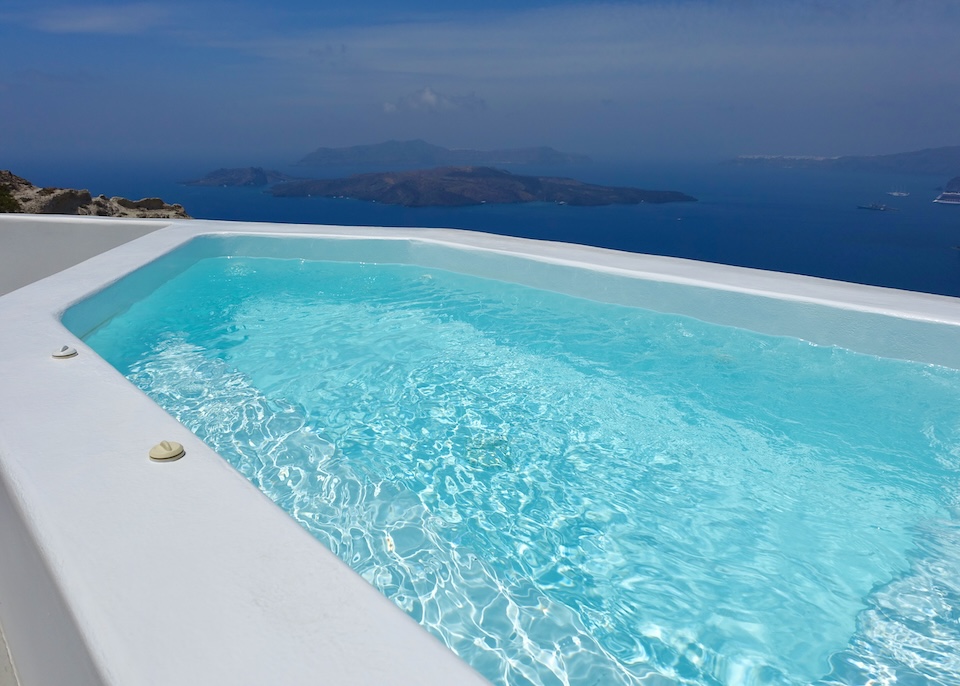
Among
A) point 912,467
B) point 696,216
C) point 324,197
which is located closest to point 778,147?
point 696,216

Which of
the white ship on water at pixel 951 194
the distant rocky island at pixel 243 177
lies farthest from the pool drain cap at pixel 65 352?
the distant rocky island at pixel 243 177

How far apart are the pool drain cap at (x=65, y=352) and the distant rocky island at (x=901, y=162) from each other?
74.3ft

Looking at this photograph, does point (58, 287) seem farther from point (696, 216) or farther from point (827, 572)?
point (696, 216)

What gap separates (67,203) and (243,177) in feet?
53.4

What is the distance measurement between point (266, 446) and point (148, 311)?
1.61 meters

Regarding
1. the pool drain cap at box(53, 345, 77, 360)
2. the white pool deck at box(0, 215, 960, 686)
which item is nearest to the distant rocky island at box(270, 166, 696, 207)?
the pool drain cap at box(53, 345, 77, 360)

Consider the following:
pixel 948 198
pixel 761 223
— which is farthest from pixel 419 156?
pixel 948 198

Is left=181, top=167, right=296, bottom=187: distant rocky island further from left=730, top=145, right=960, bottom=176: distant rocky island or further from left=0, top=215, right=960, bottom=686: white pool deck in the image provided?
left=0, top=215, right=960, bottom=686: white pool deck

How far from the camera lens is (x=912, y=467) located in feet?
6.51

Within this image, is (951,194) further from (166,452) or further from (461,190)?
(166,452)

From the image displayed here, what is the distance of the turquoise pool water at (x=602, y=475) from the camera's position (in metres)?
1.29

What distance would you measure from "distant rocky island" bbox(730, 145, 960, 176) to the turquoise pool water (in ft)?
67.8

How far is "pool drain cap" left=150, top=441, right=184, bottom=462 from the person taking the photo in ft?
3.74

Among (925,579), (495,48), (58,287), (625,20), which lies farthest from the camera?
(495,48)
